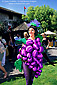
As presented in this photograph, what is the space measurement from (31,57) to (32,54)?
0.24 ft

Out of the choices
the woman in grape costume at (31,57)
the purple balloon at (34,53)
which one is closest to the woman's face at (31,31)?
the woman in grape costume at (31,57)

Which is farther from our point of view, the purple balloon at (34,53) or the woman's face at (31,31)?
the woman's face at (31,31)

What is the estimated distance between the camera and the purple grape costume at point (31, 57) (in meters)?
3.07

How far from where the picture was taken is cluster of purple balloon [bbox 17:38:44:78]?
3071 mm

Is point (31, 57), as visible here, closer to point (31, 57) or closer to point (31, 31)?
point (31, 57)

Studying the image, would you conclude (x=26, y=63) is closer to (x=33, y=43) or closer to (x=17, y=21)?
(x=33, y=43)

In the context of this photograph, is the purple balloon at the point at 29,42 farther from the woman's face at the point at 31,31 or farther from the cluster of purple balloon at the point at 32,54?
the woman's face at the point at 31,31

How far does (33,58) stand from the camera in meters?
3.10

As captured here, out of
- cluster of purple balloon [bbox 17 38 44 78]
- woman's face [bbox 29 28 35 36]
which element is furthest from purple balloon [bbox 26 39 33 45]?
woman's face [bbox 29 28 35 36]

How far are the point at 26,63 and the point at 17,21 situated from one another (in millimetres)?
19742

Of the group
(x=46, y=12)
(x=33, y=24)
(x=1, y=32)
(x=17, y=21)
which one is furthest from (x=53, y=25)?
(x=33, y=24)

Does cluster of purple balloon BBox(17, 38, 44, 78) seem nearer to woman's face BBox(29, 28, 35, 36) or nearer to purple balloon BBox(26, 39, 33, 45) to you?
purple balloon BBox(26, 39, 33, 45)

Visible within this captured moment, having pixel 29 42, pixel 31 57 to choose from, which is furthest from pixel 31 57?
pixel 29 42

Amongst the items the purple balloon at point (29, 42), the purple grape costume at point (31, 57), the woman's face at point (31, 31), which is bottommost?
the purple grape costume at point (31, 57)
